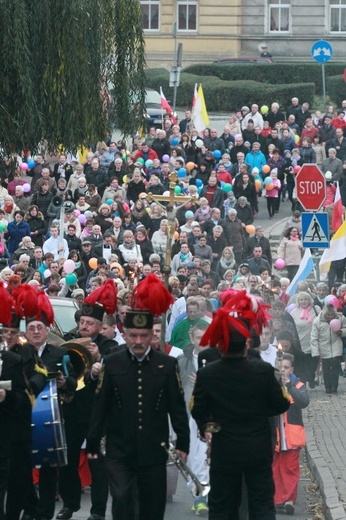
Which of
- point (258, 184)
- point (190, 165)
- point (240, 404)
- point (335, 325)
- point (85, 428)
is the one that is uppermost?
point (240, 404)

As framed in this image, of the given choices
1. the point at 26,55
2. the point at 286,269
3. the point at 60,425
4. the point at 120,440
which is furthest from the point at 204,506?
the point at 286,269

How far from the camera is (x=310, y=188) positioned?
79.2 feet

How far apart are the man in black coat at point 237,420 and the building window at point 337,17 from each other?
51.9 metres

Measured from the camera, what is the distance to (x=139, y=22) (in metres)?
20.7

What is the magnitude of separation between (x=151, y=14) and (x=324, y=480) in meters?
49.1

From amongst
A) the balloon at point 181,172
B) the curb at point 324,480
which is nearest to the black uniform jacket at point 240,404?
the curb at point 324,480

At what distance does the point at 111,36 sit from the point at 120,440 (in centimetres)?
1070

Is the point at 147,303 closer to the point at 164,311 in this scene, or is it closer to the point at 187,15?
the point at 164,311

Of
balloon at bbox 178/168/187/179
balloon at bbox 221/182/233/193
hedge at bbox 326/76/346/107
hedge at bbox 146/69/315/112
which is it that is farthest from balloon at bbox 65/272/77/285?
hedge at bbox 326/76/346/107

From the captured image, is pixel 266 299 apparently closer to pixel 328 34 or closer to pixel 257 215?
pixel 257 215

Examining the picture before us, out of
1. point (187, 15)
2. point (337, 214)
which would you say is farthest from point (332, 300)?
point (187, 15)

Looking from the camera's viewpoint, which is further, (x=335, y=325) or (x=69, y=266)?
(x=69, y=266)

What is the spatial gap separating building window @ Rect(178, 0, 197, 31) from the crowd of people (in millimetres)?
21192

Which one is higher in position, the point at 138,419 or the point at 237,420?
the point at 237,420
